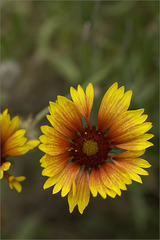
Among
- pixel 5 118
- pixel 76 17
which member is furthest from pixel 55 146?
pixel 76 17

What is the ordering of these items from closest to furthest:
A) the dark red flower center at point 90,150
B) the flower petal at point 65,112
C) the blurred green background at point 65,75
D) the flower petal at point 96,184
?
the flower petal at point 96,184, the flower petal at point 65,112, the dark red flower center at point 90,150, the blurred green background at point 65,75

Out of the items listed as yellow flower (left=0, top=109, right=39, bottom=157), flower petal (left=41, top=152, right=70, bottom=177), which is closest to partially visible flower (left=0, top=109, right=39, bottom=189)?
yellow flower (left=0, top=109, right=39, bottom=157)

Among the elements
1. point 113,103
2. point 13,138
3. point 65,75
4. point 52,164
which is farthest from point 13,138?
point 65,75

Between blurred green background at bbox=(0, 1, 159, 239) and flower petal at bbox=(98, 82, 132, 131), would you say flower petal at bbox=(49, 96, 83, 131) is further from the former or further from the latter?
blurred green background at bbox=(0, 1, 159, 239)

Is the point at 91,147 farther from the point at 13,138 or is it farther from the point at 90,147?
the point at 13,138

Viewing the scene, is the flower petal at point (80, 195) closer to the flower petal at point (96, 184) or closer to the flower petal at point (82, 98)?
the flower petal at point (96, 184)

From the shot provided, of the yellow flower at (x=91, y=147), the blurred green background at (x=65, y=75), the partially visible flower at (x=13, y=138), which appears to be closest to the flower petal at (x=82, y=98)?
the yellow flower at (x=91, y=147)

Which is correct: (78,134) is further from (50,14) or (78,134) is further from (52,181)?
(50,14)
